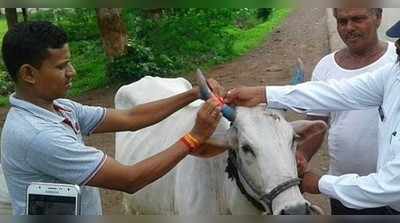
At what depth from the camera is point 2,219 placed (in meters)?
1.24

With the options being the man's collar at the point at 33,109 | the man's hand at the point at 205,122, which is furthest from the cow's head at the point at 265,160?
the man's collar at the point at 33,109

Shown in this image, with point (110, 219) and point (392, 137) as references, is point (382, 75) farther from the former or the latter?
point (110, 219)

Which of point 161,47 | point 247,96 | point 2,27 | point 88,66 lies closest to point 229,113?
point 247,96

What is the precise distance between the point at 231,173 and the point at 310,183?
48 cm

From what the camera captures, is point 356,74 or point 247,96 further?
point 356,74

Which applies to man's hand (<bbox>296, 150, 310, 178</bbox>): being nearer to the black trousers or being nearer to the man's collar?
the black trousers

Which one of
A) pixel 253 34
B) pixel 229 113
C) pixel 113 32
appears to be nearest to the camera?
pixel 229 113

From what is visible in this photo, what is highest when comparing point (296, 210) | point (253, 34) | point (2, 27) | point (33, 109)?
point (33, 109)

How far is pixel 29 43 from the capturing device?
6.01 feet

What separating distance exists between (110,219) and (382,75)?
50.6 inches

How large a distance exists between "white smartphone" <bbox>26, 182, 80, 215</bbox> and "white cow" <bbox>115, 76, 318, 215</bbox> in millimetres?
789

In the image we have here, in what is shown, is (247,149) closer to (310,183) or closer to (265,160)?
(265,160)

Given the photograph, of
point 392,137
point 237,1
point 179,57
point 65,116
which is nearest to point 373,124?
point 392,137

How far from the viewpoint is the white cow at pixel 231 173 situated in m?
2.27
